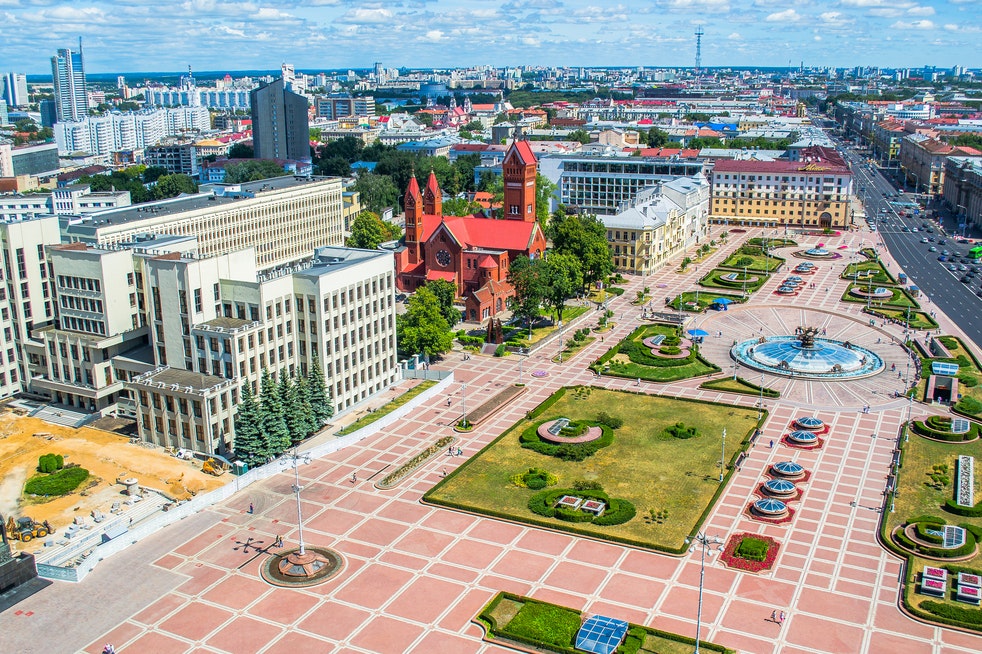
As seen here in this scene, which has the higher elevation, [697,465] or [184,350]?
[184,350]

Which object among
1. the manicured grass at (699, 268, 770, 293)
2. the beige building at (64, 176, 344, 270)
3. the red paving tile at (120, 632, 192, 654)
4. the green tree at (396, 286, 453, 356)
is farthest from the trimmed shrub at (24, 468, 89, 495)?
the manicured grass at (699, 268, 770, 293)

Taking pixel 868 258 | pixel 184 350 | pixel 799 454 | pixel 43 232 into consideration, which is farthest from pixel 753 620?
pixel 868 258

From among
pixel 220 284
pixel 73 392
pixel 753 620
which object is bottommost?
pixel 753 620

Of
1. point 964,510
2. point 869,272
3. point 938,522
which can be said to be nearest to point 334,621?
point 938,522

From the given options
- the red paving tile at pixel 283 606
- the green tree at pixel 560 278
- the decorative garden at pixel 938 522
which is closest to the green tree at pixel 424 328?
the green tree at pixel 560 278

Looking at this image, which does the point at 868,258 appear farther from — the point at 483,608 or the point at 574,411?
the point at 483,608

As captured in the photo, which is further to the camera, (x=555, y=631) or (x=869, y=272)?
(x=869, y=272)

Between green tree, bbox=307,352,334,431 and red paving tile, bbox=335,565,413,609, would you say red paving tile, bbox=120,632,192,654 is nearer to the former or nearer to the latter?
red paving tile, bbox=335,565,413,609

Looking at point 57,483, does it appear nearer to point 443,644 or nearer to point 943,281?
point 443,644
